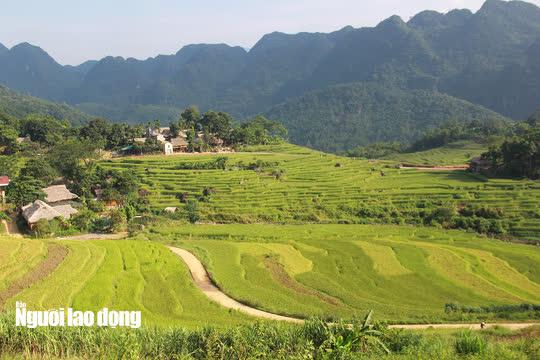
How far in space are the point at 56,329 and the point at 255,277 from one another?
16.2 m

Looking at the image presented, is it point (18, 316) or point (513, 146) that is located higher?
point (513, 146)

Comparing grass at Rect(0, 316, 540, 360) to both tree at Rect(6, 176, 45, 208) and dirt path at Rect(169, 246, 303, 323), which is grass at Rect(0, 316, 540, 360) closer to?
dirt path at Rect(169, 246, 303, 323)

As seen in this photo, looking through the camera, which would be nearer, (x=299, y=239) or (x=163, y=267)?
(x=163, y=267)

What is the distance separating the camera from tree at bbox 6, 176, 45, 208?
4481 cm

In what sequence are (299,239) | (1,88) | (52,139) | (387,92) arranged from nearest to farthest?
(299,239), (52,139), (1,88), (387,92)

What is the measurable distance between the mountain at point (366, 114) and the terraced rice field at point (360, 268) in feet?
354

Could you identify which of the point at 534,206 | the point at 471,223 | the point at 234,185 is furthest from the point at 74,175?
the point at 534,206

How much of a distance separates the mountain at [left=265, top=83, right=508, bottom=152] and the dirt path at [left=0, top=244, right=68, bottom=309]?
122 meters

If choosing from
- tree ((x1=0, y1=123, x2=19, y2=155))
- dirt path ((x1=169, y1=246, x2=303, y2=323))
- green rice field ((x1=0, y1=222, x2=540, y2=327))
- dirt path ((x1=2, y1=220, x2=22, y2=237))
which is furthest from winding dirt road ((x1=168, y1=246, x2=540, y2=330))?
tree ((x1=0, y1=123, x2=19, y2=155))

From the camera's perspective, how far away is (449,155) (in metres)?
86.9

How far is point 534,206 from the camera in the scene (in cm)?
4550

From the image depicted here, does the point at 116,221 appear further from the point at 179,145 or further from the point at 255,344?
the point at 179,145

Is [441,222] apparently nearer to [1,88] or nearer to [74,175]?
[74,175]

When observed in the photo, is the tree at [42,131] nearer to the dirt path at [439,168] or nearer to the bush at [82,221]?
the bush at [82,221]
